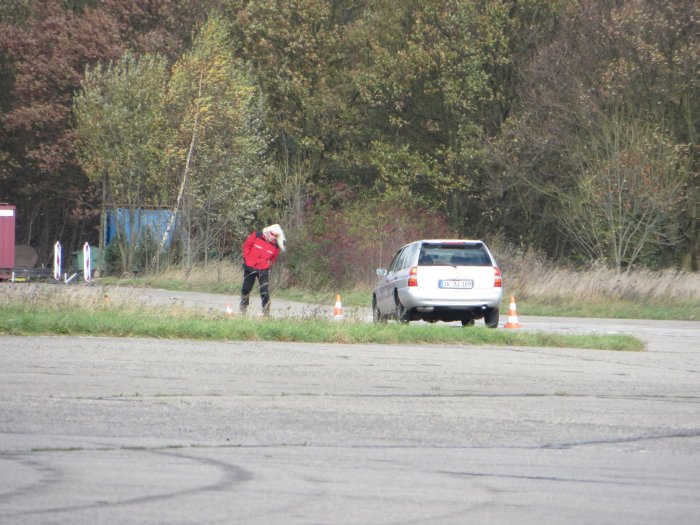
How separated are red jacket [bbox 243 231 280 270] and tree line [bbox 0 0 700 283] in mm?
15369

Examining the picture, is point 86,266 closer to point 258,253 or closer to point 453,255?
point 258,253

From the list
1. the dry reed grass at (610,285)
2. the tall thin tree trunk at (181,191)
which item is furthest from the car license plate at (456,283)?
the tall thin tree trunk at (181,191)

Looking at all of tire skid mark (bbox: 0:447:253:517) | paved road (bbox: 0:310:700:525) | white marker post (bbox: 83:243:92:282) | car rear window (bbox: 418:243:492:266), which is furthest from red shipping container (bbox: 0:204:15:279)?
tire skid mark (bbox: 0:447:253:517)

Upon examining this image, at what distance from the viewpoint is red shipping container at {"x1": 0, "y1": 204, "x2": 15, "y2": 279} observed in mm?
43312

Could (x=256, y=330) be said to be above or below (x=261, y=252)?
below

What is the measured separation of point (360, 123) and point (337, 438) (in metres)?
44.8

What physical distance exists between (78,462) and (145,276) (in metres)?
37.9

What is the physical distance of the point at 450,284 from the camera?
2298cm

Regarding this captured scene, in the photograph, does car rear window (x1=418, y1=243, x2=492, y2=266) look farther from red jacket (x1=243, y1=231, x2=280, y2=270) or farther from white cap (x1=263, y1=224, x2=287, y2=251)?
red jacket (x1=243, y1=231, x2=280, y2=270)

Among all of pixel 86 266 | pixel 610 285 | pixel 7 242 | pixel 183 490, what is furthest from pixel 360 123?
pixel 183 490

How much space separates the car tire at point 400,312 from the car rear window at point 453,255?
2.88ft

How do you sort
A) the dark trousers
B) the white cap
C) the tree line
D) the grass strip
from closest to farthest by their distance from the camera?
the grass strip → the dark trousers → the white cap → the tree line

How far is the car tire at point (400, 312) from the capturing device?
76.6 ft

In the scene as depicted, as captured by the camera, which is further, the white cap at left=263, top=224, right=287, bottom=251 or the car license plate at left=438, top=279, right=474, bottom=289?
the white cap at left=263, top=224, right=287, bottom=251
